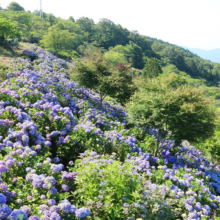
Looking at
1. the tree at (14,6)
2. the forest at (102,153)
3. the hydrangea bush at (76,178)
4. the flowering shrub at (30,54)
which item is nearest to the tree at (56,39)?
the flowering shrub at (30,54)

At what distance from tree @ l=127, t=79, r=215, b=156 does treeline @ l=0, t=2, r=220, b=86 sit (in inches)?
796

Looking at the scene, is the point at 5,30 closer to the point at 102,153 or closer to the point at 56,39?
the point at 56,39

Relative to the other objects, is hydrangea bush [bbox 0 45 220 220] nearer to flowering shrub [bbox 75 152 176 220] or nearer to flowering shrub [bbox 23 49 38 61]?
flowering shrub [bbox 75 152 176 220]

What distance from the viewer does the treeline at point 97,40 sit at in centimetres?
2831

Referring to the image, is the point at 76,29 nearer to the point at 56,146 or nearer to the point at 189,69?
the point at 56,146

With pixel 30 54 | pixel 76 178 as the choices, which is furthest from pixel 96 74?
pixel 76 178

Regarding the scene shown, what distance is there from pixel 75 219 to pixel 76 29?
208 ft

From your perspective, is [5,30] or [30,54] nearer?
[30,54]

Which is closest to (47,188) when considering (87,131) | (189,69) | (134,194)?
(134,194)

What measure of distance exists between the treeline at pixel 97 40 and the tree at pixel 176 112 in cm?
2021

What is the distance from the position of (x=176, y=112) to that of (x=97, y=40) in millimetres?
70656

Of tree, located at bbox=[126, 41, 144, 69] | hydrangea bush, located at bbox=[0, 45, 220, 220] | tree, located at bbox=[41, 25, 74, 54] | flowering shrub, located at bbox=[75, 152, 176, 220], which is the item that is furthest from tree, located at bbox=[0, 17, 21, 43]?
tree, located at bbox=[126, 41, 144, 69]

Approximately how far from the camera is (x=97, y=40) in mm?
69562

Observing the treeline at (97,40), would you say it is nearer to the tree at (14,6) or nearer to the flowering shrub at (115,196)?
the tree at (14,6)
